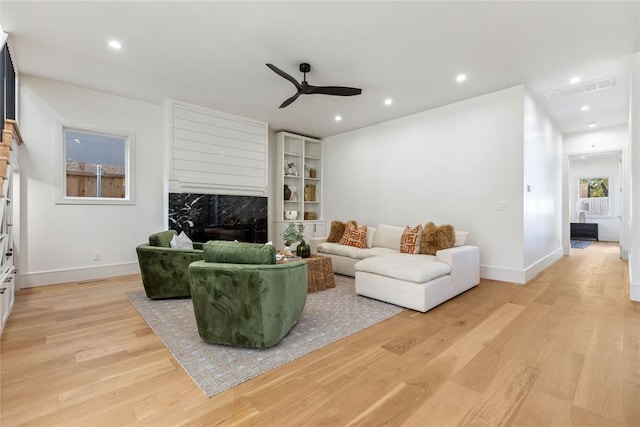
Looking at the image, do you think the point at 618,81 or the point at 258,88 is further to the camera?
the point at 258,88

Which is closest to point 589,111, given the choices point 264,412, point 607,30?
point 607,30

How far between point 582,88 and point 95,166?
7310mm

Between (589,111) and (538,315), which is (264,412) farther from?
(589,111)

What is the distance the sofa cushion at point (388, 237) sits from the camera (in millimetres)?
4820

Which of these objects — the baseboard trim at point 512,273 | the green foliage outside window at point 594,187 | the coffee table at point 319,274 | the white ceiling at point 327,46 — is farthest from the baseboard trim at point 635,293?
the green foliage outside window at point 594,187

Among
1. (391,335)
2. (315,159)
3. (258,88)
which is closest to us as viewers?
(391,335)

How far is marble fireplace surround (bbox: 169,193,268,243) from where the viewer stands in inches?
191

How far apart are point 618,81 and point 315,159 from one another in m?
5.30

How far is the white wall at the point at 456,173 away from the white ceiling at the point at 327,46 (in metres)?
0.44

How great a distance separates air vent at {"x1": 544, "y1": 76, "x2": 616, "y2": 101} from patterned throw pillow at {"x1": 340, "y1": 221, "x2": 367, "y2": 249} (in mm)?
3481

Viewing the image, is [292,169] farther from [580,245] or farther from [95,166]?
[580,245]

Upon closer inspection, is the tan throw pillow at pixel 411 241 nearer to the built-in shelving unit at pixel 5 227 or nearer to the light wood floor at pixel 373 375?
the light wood floor at pixel 373 375

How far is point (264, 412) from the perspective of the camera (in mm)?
1532

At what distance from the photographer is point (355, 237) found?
497 centimetres
